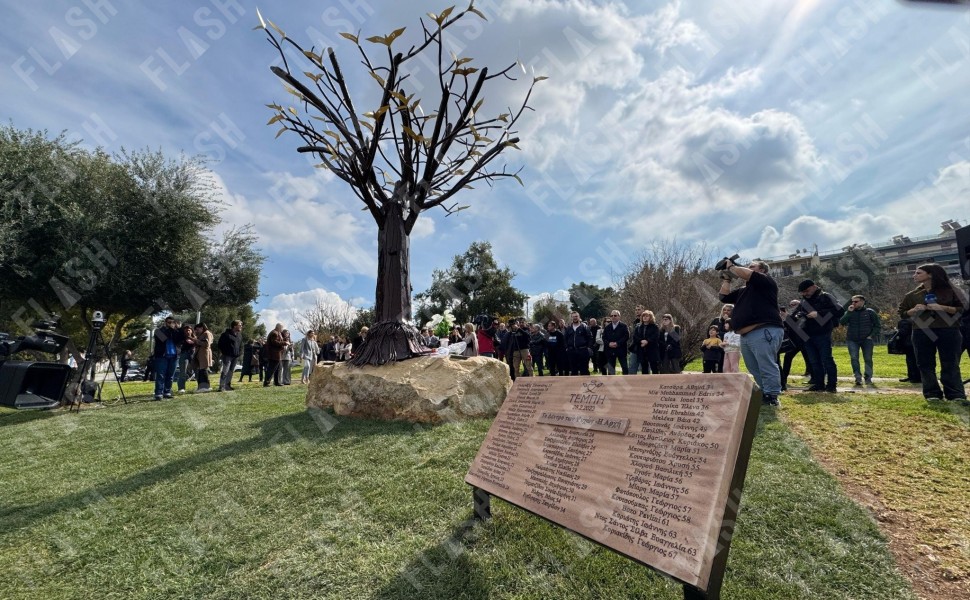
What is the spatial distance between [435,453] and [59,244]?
465 inches

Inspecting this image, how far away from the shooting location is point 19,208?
33.9ft

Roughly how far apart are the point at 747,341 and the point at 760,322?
0.32m

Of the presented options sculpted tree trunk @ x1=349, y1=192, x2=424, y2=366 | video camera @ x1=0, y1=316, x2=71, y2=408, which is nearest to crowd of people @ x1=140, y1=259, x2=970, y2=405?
sculpted tree trunk @ x1=349, y1=192, x2=424, y2=366

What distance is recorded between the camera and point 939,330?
233 inches

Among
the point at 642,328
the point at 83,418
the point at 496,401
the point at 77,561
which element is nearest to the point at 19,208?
the point at 83,418

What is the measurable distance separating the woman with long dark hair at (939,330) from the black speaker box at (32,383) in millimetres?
13109

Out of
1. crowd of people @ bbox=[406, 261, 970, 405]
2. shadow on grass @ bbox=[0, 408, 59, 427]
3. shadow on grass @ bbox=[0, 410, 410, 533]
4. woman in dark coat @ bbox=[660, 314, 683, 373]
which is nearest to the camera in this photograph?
shadow on grass @ bbox=[0, 410, 410, 533]

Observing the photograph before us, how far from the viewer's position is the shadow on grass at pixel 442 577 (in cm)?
237

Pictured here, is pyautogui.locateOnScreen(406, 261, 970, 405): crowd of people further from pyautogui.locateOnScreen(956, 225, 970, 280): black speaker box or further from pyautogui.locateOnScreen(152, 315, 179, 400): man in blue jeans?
pyautogui.locateOnScreen(152, 315, 179, 400): man in blue jeans

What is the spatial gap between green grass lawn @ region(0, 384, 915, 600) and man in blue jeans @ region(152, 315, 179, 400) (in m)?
5.59

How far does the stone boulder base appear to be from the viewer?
5836mm

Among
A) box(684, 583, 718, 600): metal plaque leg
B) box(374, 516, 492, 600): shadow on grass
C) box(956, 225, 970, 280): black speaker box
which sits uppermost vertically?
box(956, 225, 970, 280): black speaker box

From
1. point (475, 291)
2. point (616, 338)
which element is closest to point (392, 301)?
point (616, 338)

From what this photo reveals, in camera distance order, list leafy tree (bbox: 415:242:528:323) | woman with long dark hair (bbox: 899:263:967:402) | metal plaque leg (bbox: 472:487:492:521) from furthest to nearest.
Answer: leafy tree (bbox: 415:242:528:323) → woman with long dark hair (bbox: 899:263:967:402) → metal plaque leg (bbox: 472:487:492:521)
